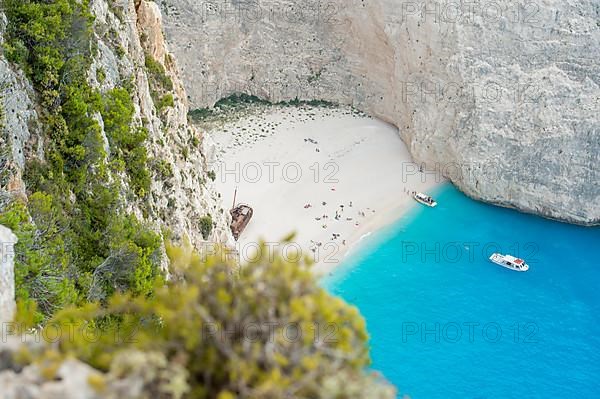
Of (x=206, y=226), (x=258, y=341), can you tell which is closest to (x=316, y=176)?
(x=206, y=226)

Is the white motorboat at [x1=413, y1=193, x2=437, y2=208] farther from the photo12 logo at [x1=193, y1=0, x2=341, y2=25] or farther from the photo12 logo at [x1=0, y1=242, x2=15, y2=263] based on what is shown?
the photo12 logo at [x1=0, y1=242, x2=15, y2=263]

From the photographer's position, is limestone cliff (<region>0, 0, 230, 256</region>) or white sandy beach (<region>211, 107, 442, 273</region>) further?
white sandy beach (<region>211, 107, 442, 273</region>)

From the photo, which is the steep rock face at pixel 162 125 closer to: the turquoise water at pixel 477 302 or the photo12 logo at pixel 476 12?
the turquoise water at pixel 477 302

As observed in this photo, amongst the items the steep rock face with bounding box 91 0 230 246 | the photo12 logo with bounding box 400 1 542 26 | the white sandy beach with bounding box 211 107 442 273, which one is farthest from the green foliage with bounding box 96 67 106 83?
the photo12 logo with bounding box 400 1 542 26

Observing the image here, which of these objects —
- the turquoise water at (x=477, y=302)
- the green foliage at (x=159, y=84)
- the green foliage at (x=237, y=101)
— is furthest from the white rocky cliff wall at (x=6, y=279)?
the green foliage at (x=237, y=101)

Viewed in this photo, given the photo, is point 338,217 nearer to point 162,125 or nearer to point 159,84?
point 159,84

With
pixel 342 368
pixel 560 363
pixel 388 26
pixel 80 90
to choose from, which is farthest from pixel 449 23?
pixel 342 368
